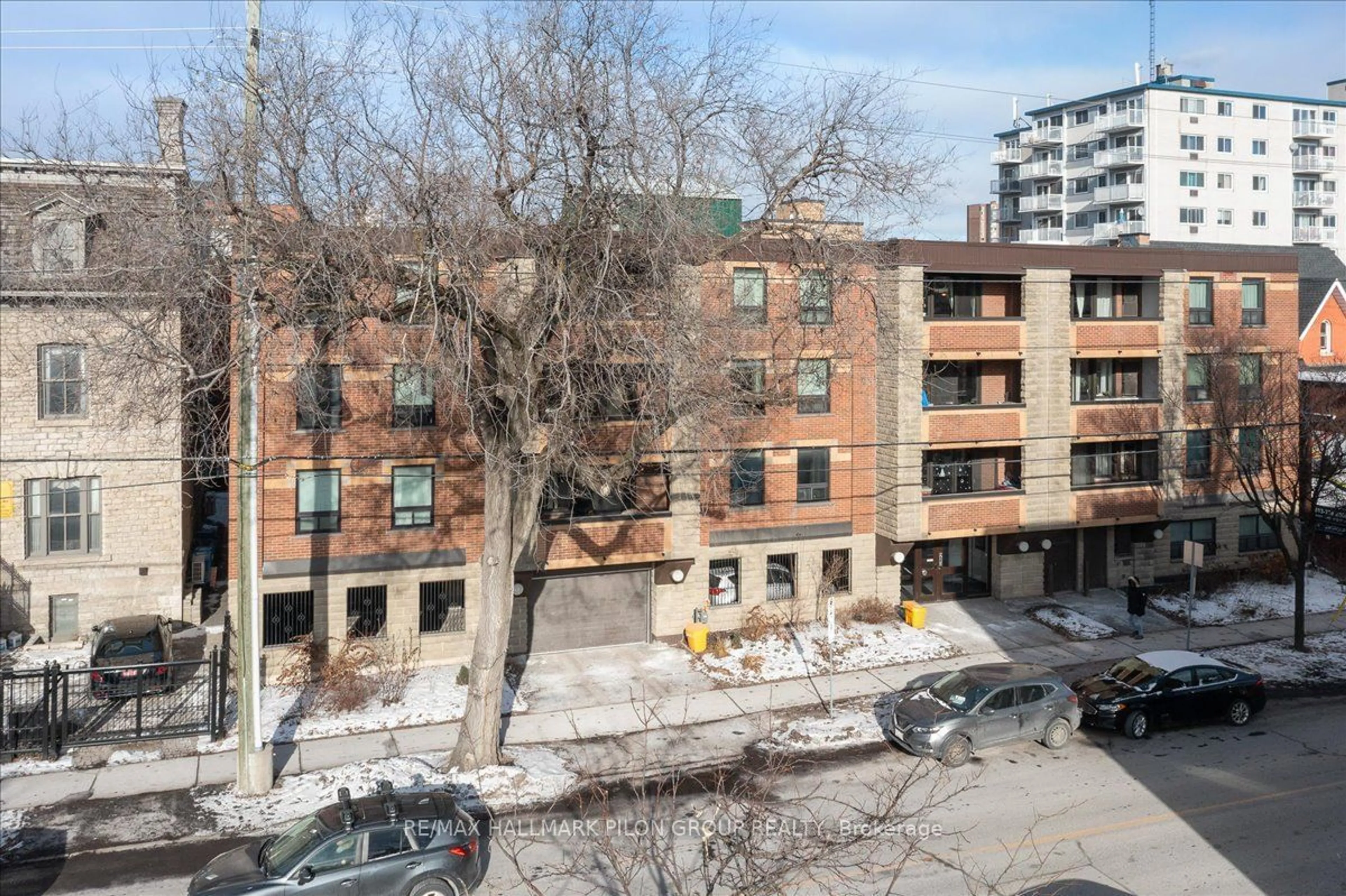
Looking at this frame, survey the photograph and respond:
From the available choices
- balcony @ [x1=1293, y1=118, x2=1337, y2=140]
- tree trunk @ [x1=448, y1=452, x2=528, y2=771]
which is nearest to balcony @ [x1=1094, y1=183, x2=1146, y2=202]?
balcony @ [x1=1293, y1=118, x2=1337, y2=140]

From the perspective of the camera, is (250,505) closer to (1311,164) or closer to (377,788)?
(377,788)

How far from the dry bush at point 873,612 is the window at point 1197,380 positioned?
39.3 feet

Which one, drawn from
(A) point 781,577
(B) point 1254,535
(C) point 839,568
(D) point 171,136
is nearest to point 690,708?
(A) point 781,577

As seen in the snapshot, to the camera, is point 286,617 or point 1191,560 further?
point 1191,560

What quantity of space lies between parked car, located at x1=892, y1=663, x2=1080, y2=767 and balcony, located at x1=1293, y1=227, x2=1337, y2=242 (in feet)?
252

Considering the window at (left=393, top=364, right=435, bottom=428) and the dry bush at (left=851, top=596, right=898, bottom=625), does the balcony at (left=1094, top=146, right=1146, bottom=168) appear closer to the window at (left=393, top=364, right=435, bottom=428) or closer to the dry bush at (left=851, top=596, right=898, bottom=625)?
the dry bush at (left=851, top=596, right=898, bottom=625)

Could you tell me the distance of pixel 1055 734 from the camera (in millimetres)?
19781

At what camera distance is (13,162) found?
2383 centimetres

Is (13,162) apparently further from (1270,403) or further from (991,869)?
(1270,403)

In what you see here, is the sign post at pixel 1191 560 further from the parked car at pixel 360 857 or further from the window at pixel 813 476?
the parked car at pixel 360 857

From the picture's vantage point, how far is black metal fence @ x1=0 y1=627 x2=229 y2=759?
738 inches

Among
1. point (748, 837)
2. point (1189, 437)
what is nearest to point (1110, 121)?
point (1189, 437)

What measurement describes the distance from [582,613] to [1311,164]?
261 feet

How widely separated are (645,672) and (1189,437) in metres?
19.1
